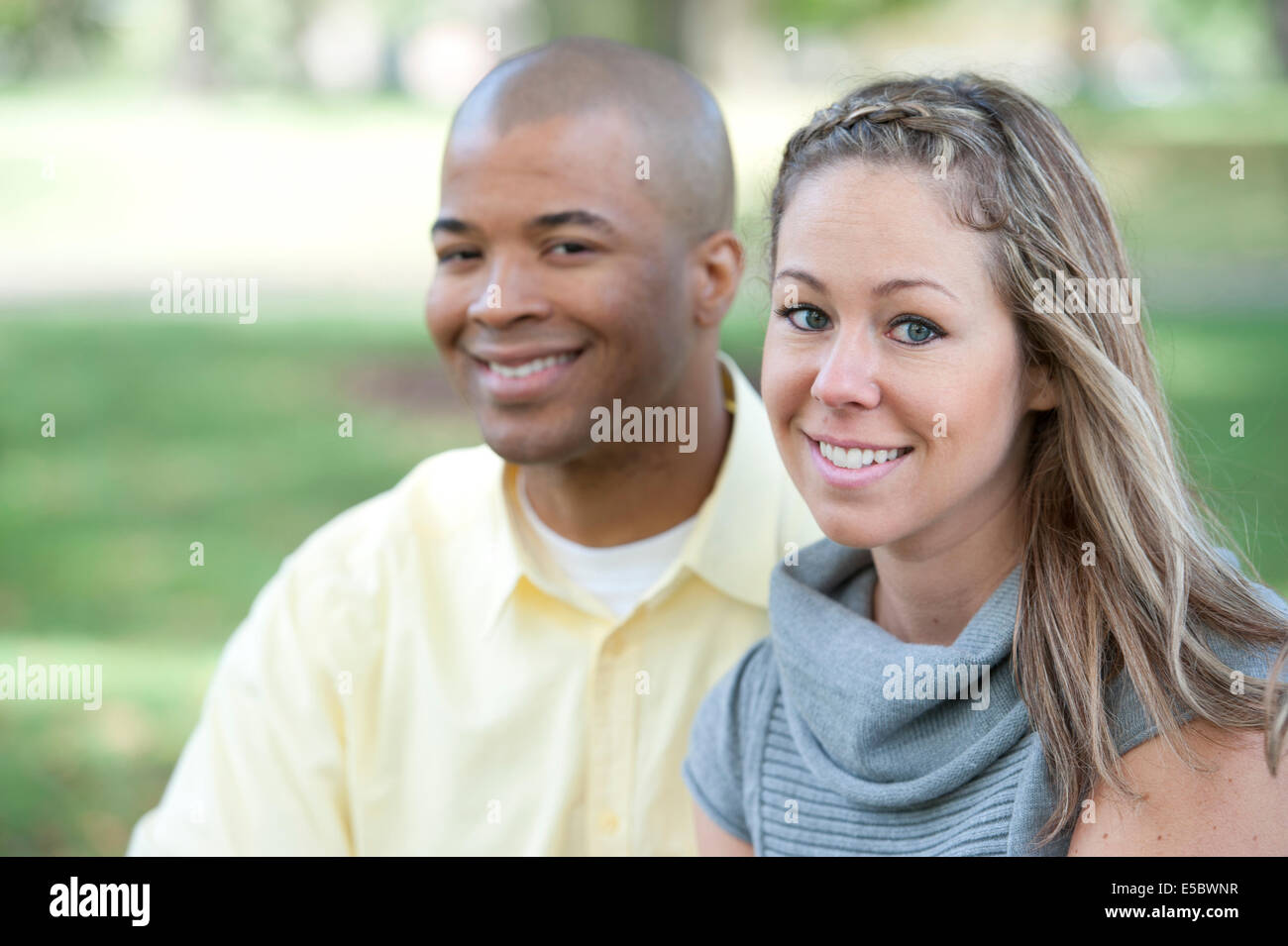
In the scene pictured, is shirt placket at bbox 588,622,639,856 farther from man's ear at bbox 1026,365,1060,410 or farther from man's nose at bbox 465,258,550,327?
man's ear at bbox 1026,365,1060,410

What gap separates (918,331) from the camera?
2.09m

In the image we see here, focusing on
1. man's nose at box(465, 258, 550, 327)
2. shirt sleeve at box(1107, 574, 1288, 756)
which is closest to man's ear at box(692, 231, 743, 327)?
man's nose at box(465, 258, 550, 327)

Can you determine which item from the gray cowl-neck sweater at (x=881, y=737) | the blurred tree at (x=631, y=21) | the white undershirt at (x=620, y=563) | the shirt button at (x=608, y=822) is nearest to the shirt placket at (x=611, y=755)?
the shirt button at (x=608, y=822)

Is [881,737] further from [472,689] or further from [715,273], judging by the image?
[715,273]

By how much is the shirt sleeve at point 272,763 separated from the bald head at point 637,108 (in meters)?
1.09

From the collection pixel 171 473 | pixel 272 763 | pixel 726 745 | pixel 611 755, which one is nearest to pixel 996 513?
pixel 726 745

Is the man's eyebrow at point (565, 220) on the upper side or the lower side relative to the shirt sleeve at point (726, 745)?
upper

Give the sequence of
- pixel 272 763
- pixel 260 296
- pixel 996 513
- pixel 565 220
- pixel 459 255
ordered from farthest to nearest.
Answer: pixel 260 296 < pixel 272 763 < pixel 459 255 < pixel 565 220 < pixel 996 513

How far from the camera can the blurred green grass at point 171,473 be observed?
203 inches

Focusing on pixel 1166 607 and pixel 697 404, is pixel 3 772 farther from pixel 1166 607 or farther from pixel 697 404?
pixel 1166 607

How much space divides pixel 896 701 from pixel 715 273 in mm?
1187

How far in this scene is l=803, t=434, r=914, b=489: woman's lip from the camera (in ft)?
6.97

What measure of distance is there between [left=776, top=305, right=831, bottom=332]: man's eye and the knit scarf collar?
462 millimetres

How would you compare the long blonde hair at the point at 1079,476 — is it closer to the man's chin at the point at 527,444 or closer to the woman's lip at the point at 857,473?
the woman's lip at the point at 857,473
